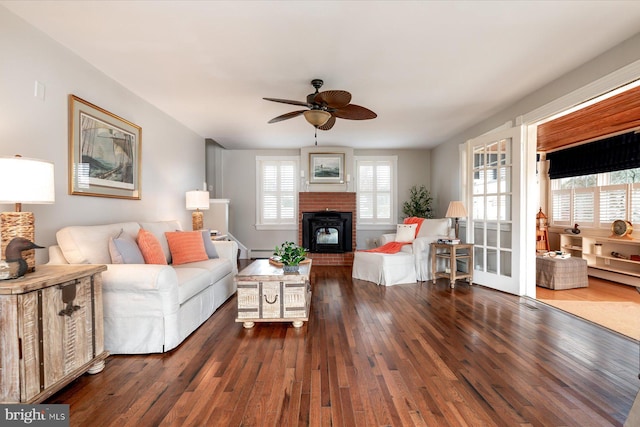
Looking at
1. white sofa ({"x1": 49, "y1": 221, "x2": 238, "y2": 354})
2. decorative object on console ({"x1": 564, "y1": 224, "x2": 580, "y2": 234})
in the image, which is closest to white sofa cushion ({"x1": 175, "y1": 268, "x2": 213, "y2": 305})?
white sofa ({"x1": 49, "y1": 221, "x2": 238, "y2": 354})

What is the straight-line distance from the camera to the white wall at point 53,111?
2.15 meters

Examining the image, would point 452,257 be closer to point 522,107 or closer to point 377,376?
point 522,107

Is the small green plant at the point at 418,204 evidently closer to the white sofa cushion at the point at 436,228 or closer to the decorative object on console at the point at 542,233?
the white sofa cushion at the point at 436,228

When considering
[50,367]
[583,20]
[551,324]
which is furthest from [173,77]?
[551,324]

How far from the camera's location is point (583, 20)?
7.27ft

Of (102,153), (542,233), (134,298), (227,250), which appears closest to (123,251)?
(134,298)

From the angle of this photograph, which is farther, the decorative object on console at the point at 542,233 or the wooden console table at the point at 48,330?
the decorative object on console at the point at 542,233

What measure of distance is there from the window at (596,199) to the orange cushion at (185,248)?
6.44m

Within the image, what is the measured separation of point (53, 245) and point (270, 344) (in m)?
1.99

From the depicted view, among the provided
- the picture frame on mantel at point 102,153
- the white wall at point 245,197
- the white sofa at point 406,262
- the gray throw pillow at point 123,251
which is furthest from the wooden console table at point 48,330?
the white wall at point 245,197

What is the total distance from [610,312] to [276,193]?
5747 mm

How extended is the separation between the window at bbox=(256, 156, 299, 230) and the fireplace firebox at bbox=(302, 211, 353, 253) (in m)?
0.55

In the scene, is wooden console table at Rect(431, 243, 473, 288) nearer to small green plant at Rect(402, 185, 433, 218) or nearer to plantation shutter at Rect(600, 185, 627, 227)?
small green plant at Rect(402, 185, 433, 218)

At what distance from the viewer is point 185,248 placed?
11.6 feet
